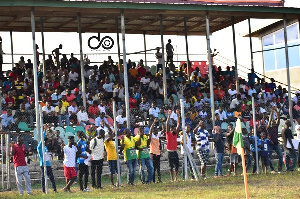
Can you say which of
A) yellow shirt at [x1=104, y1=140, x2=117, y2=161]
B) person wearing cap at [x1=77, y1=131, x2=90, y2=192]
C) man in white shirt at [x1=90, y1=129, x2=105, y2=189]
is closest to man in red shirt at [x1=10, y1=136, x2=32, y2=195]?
person wearing cap at [x1=77, y1=131, x2=90, y2=192]

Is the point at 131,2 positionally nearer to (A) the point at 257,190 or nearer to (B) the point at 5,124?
(B) the point at 5,124

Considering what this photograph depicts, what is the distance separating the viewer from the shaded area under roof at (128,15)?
25873 mm

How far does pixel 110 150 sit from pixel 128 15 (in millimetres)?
8928

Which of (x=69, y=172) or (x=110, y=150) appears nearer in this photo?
(x=69, y=172)

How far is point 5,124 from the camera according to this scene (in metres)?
24.4

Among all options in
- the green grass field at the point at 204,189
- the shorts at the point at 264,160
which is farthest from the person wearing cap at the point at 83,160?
the shorts at the point at 264,160

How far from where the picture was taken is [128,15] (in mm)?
29688

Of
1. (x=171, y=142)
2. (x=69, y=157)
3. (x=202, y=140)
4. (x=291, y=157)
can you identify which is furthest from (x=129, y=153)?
(x=291, y=157)

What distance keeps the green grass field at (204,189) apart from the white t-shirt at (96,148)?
1.05m

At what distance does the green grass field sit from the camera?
18.9m

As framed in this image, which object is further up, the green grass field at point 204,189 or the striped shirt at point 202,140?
the striped shirt at point 202,140

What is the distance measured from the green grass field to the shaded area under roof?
6734mm

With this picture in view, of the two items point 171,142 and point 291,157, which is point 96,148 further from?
point 291,157

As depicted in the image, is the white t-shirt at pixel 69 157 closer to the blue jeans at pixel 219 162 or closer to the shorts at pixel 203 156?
the shorts at pixel 203 156
